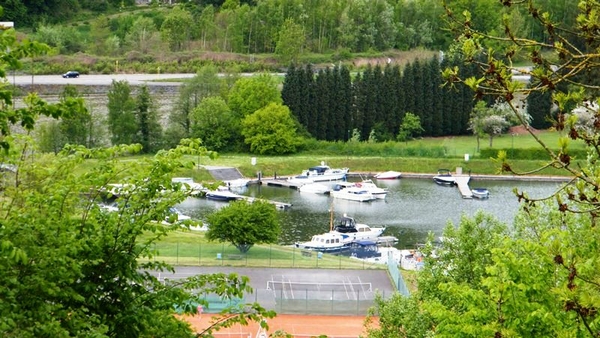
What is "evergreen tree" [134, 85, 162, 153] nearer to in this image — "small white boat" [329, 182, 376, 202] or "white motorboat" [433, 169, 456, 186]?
"small white boat" [329, 182, 376, 202]

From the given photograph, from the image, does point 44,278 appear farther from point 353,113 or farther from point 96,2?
point 96,2

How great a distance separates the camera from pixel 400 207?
1823 inches

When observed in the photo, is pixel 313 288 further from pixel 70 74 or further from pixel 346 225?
pixel 70 74

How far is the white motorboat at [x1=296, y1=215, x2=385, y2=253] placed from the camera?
124 feet

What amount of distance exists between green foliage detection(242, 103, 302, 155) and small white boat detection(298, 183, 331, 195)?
599cm

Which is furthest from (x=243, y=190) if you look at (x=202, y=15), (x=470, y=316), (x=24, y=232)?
(x=24, y=232)

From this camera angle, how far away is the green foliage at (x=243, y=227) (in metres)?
33.7

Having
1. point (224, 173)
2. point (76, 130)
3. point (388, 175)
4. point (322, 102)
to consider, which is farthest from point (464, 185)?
point (76, 130)

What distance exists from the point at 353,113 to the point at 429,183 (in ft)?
25.4

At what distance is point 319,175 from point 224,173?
4.68 m

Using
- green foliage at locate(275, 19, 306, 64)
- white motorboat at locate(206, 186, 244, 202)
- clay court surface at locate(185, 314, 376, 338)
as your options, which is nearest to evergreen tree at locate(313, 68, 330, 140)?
white motorboat at locate(206, 186, 244, 202)

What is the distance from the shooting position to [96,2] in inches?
3226

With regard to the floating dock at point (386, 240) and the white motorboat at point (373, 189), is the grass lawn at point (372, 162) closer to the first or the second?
the white motorboat at point (373, 189)

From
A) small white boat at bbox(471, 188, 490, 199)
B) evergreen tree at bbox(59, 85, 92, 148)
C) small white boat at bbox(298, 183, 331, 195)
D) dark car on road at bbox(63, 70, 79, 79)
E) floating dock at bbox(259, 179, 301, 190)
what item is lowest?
floating dock at bbox(259, 179, 301, 190)
